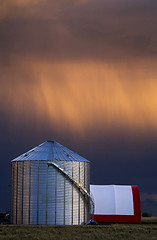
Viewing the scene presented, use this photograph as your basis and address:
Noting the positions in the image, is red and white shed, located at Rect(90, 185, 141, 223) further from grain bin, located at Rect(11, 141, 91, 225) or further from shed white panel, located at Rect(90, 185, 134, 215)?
grain bin, located at Rect(11, 141, 91, 225)

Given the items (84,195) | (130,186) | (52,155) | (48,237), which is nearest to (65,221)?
(84,195)

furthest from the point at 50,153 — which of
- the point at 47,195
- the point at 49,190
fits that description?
the point at 47,195

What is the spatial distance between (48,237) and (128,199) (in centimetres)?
3483

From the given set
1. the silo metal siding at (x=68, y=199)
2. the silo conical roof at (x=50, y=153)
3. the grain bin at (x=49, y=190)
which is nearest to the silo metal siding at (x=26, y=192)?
the grain bin at (x=49, y=190)

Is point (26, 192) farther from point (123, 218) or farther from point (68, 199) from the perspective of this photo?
point (123, 218)

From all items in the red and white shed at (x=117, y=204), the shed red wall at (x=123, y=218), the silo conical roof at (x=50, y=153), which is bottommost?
the shed red wall at (x=123, y=218)

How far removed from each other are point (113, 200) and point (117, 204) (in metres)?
0.98

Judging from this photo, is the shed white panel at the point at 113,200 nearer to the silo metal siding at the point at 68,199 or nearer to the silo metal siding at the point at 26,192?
the silo metal siding at the point at 68,199

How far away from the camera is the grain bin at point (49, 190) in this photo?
5641 centimetres

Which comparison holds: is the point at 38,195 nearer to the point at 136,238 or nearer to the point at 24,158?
the point at 24,158

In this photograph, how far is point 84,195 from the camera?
2318 inches

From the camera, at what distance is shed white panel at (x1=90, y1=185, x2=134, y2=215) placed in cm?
7144

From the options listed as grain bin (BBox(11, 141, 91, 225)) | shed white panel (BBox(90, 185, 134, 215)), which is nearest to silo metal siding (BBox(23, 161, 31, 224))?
grain bin (BBox(11, 141, 91, 225))

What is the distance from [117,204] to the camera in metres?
72.1
